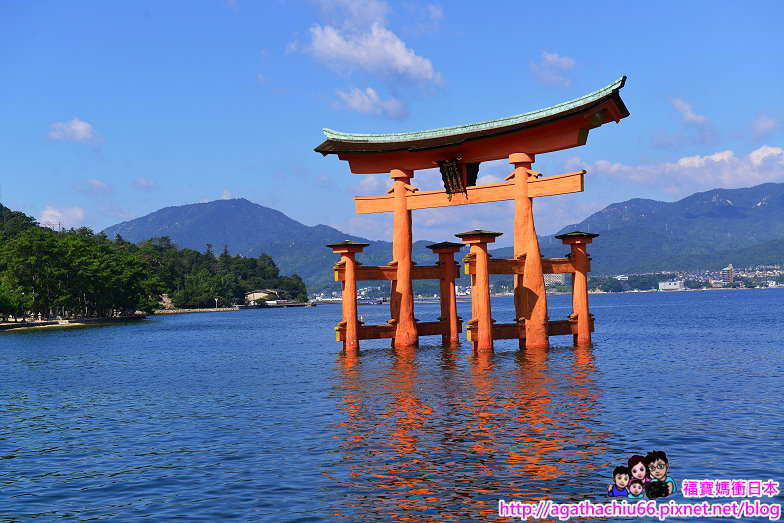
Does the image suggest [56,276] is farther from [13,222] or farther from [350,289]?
[13,222]

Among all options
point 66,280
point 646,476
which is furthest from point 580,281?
point 66,280

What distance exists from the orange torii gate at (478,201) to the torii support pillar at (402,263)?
0.05m

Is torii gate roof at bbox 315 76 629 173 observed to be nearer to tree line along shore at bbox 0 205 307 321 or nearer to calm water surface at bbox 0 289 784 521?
calm water surface at bbox 0 289 784 521

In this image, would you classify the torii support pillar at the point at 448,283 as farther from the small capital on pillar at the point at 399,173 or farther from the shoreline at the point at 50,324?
the shoreline at the point at 50,324

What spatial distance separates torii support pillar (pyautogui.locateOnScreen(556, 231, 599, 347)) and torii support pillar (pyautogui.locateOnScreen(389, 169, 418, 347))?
25.9 ft

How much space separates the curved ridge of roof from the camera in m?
33.5

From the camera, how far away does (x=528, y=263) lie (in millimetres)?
35750

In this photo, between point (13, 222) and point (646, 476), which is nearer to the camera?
point (646, 476)

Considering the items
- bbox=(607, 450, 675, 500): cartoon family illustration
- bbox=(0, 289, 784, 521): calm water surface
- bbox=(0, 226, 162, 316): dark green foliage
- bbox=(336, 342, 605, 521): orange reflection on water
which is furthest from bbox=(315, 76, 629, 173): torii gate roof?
bbox=(0, 226, 162, 316): dark green foliage

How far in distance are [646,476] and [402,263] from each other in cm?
2867

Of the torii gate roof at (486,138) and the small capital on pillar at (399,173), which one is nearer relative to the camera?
the torii gate roof at (486,138)

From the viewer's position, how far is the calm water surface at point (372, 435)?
1299 cm

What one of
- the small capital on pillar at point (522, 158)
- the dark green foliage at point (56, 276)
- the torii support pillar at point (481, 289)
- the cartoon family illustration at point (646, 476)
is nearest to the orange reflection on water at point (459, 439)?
the cartoon family illustration at point (646, 476)

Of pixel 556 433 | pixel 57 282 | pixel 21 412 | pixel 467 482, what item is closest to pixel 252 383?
pixel 21 412
